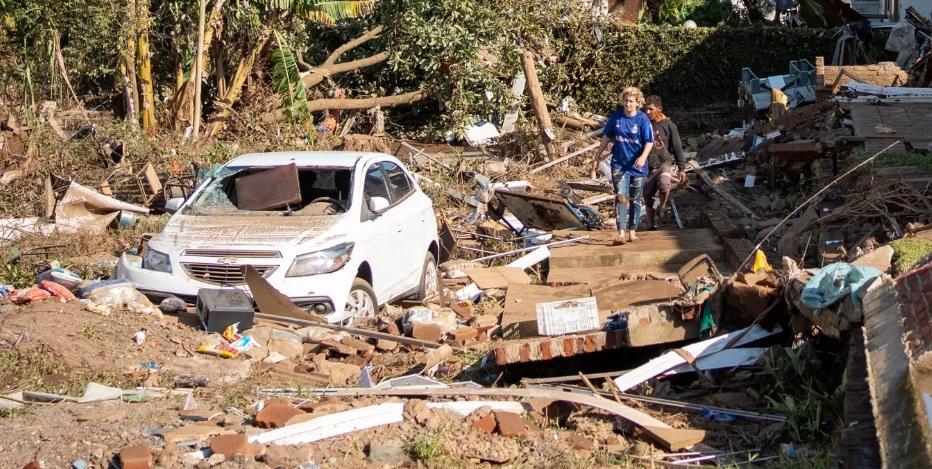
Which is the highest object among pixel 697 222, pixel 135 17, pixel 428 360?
pixel 135 17

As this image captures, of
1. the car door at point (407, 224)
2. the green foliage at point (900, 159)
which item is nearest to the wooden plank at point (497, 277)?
the car door at point (407, 224)

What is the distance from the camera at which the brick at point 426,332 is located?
10.0 m

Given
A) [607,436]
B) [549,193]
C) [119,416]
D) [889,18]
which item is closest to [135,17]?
[549,193]

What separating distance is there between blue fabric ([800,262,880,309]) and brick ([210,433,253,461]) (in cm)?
360

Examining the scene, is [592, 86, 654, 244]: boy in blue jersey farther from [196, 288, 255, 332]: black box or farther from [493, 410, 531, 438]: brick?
[493, 410, 531, 438]: brick

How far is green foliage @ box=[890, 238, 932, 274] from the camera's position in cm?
803

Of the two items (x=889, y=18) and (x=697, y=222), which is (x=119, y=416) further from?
(x=889, y=18)

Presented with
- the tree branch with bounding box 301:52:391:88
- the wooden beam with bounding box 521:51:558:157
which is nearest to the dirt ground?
the wooden beam with bounding box 521:51:558:157

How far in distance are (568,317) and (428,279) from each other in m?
3.57

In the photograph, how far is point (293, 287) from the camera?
391 inches

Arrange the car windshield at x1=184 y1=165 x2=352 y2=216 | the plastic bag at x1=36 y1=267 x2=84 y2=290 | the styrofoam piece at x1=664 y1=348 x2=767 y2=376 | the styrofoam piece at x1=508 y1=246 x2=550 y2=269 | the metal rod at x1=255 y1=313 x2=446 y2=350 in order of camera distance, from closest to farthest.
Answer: the styrofoam piece at x1=664 y1=348 x2=767 y2=376
the metal rod at x1=255 y1=313 x2=446 y2=350
the car windshield at x1=184 y1=165 x2=352 y2=216
the plastic bag at x1=36 y1=267 x2=84 y2=290
the styrofoam piece at x1=508 y1=246 x2=550 y2=269

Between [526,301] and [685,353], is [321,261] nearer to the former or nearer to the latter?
[526,301]

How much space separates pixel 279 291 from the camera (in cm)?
987

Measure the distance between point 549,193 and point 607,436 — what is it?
35.6 ft
